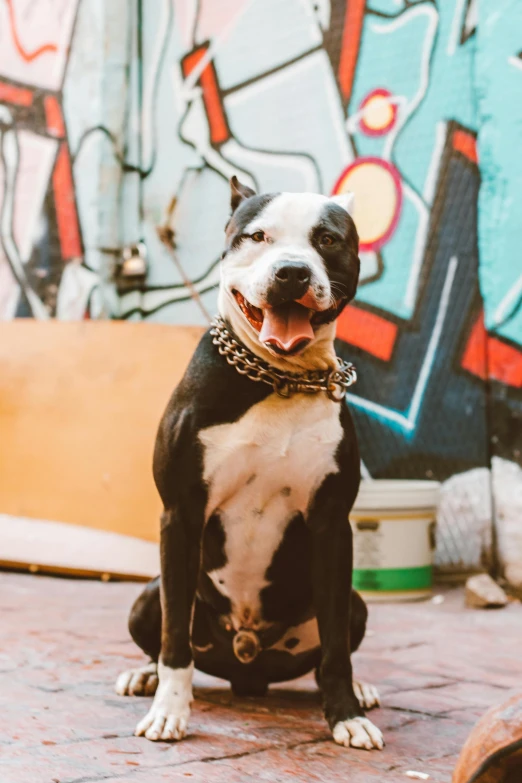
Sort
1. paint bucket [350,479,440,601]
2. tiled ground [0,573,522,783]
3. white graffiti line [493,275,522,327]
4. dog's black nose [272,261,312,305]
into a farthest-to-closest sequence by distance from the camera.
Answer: white graffiti line [493,275,522,327], paint bucket [350,479,440,601], dog's black nose [272,261,312,305], tiled ground [0,573,522,783]

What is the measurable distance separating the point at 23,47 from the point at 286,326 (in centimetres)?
464

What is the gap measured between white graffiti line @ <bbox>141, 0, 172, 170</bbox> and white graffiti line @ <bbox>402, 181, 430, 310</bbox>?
1.82 meters

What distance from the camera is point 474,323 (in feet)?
13.7

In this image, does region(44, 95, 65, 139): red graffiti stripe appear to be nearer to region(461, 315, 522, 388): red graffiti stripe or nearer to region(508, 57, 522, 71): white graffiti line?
region(508, 57, 522, 71): white graffiti line

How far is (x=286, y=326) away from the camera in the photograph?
1763mm

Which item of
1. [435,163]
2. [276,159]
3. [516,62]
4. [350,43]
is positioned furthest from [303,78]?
[516,62]

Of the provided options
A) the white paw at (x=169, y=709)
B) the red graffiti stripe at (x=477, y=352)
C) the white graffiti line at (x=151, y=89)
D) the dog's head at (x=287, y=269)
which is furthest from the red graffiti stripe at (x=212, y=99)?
the white paw at (x=169, y=709)

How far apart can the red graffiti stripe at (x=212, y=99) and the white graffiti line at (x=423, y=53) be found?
102cm

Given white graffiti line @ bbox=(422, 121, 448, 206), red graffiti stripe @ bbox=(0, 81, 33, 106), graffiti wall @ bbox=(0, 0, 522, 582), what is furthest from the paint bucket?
red graffiti stripe @ bbox=(0, 81, 33, 106)

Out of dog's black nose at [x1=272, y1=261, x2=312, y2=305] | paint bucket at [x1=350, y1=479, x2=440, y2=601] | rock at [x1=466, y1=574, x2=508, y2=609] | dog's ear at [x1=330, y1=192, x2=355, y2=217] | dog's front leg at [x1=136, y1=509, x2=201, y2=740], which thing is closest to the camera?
dog's black nose at [x1=272, y1=261, x2=312, y2=305]

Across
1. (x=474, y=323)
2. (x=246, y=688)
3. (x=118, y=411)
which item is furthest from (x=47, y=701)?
(x=474, y=323)

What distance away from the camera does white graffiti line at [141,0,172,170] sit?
17.2ft

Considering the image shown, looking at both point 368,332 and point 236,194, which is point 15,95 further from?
point 236,194

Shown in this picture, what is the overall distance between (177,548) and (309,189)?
3.18 meters
